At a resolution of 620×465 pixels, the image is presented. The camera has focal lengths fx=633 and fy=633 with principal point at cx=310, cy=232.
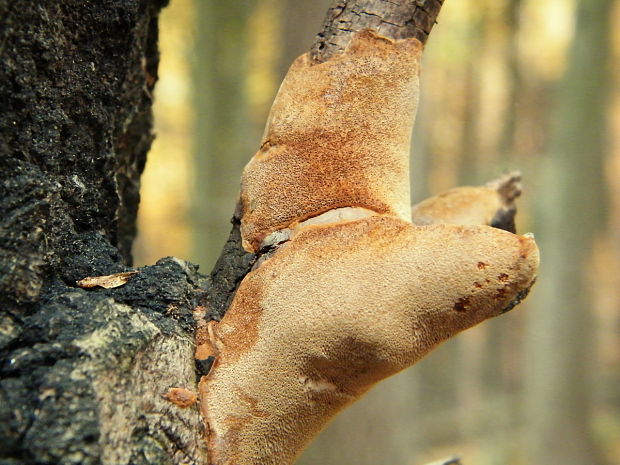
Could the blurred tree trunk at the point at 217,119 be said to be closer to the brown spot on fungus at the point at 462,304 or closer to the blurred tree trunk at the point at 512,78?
the blurred tree trunk at the point at 512,78

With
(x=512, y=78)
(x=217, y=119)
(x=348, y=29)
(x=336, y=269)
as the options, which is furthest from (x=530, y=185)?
(x=336, y=269)

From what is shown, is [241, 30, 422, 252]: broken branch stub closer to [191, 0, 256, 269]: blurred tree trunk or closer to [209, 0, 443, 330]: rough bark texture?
[209, 0, 443, 330]: rough bark texture

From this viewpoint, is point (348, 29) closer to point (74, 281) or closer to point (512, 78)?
point (74, 281)

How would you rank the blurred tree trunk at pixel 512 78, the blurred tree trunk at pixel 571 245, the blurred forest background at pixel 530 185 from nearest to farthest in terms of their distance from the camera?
the blurred forest background at pixel 530 185 → the blurred tree trunk at pixel 571 245 → the blurred tree trunk at pixel 512 78

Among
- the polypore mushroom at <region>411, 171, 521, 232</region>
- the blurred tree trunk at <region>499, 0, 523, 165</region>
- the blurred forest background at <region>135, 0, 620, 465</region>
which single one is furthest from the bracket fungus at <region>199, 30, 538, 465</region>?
the blurred tree trunk at <region>499, 0, 523, 165</region>

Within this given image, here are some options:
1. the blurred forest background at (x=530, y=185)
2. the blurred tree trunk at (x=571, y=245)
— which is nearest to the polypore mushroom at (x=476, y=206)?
the blurred forest background at (x=530, y=185)
